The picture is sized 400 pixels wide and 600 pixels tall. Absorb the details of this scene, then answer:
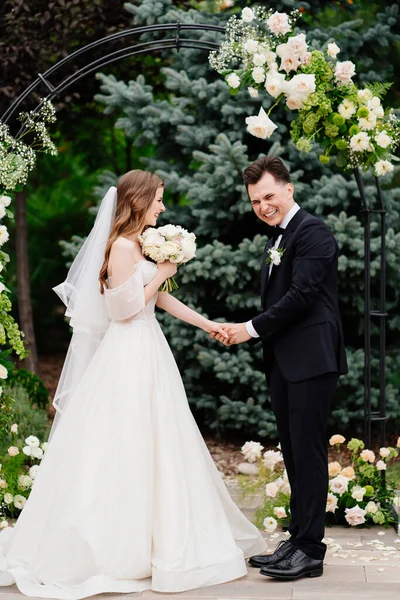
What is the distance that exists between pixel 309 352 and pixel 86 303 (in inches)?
45.5

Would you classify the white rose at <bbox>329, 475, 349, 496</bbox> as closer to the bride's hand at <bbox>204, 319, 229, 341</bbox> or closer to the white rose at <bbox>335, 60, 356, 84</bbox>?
the bride's hand at <bbox>204, 319, 229, 341</bbox>

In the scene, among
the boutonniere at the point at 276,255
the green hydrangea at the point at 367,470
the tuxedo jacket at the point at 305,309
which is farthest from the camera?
the green hydrangea at the point at 367,470

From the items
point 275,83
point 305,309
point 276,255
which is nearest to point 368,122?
point 275,83

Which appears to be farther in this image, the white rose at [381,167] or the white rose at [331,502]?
the white rose at [331,502]

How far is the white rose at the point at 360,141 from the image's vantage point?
450 cm

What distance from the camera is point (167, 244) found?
13.9ft

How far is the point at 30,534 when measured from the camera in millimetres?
4133

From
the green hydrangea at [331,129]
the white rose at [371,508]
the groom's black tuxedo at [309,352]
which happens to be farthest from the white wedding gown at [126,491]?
the green hydrangea at [331,129]

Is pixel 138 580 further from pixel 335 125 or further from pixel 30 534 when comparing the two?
pixel 335 125

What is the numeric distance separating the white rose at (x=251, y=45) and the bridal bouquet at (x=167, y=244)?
1.07m

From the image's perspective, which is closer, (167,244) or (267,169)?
(267,169)

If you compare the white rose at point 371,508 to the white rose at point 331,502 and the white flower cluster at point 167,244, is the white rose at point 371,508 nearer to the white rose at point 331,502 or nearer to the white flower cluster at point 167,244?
the white rose at point 331,502

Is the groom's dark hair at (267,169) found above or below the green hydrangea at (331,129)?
below

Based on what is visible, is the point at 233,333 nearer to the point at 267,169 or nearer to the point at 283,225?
the point at 283,225
